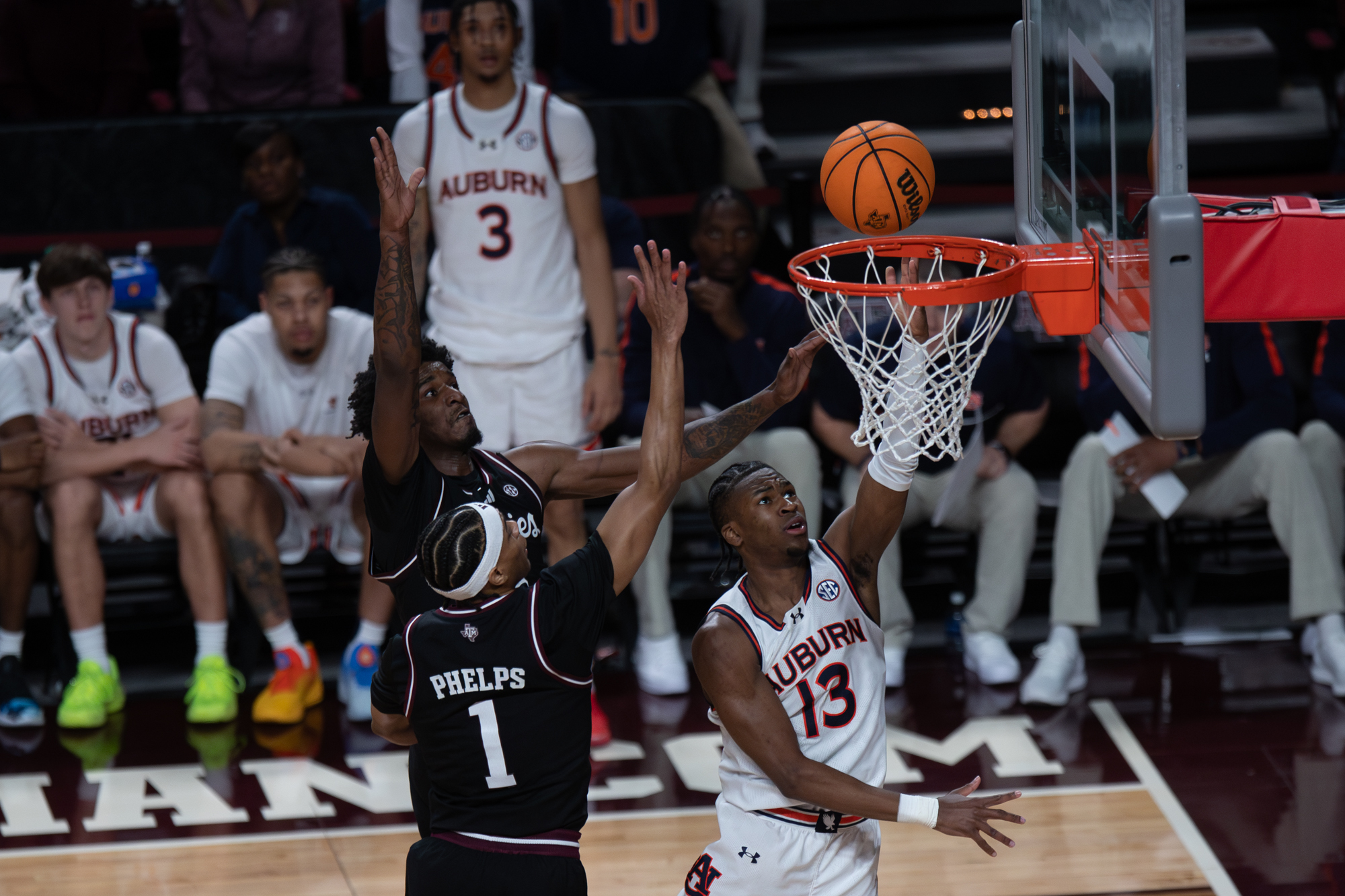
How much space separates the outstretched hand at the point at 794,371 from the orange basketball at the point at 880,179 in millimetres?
339

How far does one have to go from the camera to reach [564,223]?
5684 millimetres

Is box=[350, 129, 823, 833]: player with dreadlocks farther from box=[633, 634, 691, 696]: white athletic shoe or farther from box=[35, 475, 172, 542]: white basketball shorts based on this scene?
box=[35, 475, 172, 542]: white basketball shorts

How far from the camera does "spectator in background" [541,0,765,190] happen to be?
306 inches

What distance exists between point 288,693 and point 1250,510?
3.61 metres

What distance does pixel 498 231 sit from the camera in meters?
5.57

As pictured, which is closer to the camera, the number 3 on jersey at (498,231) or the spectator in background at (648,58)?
the number 3 on jersey at (498,231)

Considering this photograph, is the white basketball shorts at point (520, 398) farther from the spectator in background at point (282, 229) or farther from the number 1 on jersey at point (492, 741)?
the number 1 on jersey at point (492, 741)

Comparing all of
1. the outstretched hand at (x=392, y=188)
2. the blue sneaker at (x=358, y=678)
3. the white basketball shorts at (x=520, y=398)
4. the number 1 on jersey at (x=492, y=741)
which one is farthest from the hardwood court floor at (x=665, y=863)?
the outstretched hand at (x=392, y=188)

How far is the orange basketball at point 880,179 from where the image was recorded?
376 centimetres

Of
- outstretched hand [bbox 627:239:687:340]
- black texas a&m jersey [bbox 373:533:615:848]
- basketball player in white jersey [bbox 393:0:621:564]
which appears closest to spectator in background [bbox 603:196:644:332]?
basketball player in white jersey [bbox 393:0:621:564]

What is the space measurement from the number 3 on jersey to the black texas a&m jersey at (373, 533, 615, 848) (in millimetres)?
2581

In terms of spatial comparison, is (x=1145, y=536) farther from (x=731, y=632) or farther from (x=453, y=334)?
(x=731, y=632)

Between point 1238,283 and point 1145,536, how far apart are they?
3423mm

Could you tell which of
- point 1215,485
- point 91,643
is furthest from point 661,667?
point 1215,485
